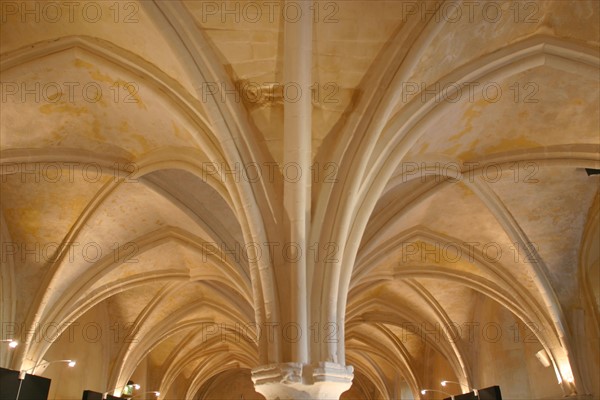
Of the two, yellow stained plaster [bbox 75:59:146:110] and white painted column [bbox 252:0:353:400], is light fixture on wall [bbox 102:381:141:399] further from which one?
white painted column [bbox 252:0:353:400]

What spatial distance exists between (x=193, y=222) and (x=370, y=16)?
5917 millimetres

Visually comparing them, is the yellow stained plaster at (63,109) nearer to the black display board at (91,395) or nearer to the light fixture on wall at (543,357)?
the black display board at (91,395)

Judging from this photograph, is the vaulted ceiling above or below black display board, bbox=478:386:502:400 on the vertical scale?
above

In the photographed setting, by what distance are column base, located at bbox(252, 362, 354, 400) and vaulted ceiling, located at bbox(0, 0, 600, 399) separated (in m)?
0.24

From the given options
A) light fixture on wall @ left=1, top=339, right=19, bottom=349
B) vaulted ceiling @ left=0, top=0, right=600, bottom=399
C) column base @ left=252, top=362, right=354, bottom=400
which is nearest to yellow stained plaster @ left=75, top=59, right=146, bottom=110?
vaulted ceiling @ left=0, top=0, right=600, bottom=399

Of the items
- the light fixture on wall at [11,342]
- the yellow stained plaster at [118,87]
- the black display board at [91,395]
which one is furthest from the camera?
the black display board at [91,395]

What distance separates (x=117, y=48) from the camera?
22.7 feet

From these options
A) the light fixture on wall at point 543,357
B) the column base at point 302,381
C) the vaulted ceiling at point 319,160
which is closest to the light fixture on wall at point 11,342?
the vaulted ceiling at point 319,160

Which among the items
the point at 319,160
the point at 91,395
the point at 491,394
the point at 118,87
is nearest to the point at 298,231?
the point at 319,160

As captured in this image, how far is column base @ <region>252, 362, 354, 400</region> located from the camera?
17.7 ft

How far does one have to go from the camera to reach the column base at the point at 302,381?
541 centimetres

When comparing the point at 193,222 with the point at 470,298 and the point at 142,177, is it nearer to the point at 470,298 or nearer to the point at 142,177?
the point at 142,177

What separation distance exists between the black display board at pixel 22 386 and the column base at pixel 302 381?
7420 mm

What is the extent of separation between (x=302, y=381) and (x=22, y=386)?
26.8 ft
